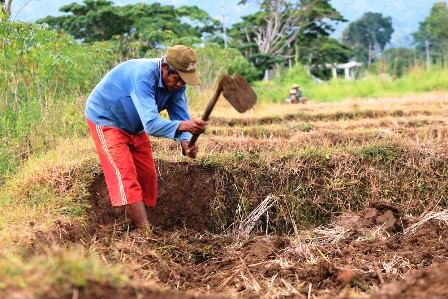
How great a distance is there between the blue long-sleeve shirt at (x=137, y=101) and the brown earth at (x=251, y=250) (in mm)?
890

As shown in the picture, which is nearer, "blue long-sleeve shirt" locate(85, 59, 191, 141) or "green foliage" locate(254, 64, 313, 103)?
"blue long-sleeve shirt" locate(85, 59, 191, 141)

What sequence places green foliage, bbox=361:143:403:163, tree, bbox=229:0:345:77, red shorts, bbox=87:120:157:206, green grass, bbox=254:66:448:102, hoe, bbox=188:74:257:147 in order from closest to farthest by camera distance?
hoe, bbox=188:74:257:147, red shorts, bbox=87:120:157:206, green foliage, bbox=361:143:403:163, green grass, bbox=254:66:448:102, tree, bbox=229:0:345:77

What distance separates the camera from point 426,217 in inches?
235

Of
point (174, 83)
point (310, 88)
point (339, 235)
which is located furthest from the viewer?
point (310, 88)

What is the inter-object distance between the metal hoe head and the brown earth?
1.26m

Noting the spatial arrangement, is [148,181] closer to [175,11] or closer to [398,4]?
[175,11]

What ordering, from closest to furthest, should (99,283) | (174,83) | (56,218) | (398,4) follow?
(99,283) < (174,83) < (56,218) < (398,4)

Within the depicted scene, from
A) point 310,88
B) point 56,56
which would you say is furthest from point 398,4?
point 56,56

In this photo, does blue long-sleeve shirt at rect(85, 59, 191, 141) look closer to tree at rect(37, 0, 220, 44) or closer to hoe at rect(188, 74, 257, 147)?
hoe at rect(188, 74, 257, 147)

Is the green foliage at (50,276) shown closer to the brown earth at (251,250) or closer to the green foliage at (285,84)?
the brown earth at (251,250)

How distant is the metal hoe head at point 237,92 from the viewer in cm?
466

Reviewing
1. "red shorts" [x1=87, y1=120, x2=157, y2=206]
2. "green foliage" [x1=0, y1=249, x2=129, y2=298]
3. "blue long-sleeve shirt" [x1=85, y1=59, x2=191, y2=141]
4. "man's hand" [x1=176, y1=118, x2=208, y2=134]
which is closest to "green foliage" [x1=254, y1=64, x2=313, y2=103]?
"blue long-sleeve shirt" [x1=85, y1=59, x2=191, y2=141]

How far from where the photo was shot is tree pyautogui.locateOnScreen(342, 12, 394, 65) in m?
58.2

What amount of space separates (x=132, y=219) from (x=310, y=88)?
1408 cm
